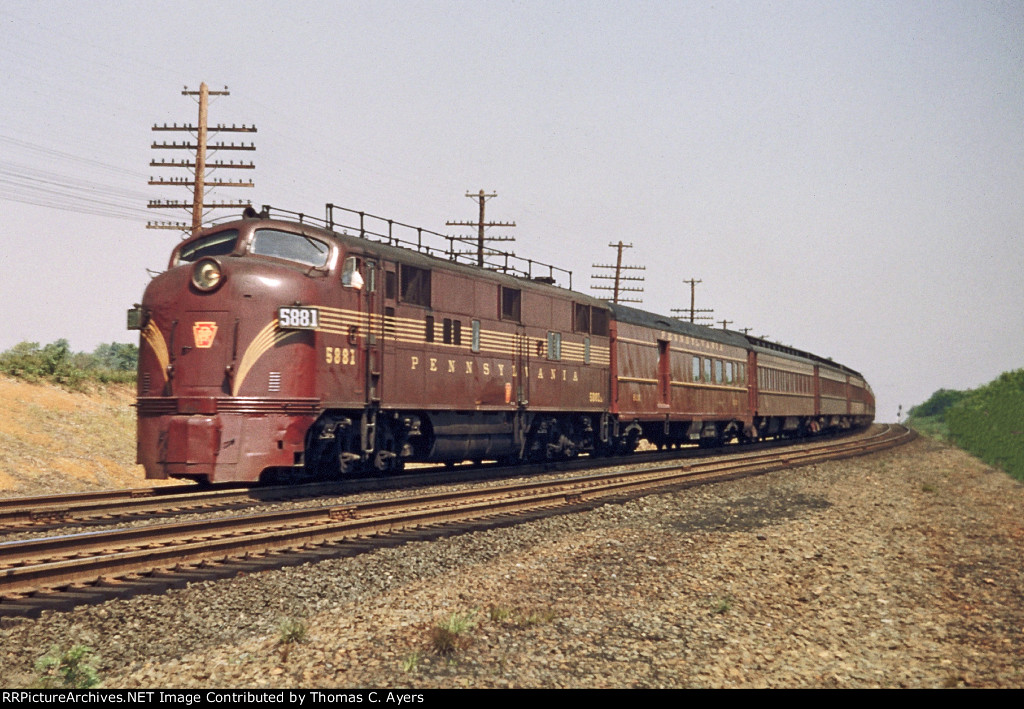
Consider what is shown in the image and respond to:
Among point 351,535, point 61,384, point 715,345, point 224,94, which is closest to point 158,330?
point 351,535

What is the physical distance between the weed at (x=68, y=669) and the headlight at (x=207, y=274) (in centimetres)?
815

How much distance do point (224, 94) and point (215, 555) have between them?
952 inches

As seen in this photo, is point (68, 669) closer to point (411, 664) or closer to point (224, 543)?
point (411, 664)

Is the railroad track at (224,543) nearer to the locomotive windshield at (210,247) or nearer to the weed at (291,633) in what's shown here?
the weed at (291,633)

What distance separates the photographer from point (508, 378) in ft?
60.5

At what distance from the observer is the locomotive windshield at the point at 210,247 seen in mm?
13992

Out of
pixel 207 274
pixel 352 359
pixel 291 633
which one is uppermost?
pixel 207 274

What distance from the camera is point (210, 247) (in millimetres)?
14359

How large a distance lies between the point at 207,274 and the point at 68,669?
28.4 feet

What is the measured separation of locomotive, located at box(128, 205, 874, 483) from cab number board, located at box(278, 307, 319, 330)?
2cm

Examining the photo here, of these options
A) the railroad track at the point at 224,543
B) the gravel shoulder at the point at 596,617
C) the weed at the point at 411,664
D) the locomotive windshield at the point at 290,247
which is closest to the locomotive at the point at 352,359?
the locomotive windshield at the point at 290,247

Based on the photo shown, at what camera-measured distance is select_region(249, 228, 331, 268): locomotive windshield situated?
13766mm

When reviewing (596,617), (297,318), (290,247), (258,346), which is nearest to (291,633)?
(596,617)

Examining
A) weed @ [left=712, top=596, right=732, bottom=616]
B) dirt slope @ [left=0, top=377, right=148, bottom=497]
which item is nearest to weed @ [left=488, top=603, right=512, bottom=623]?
weed @ [left=712, top=596, right=732, bottom=616]
